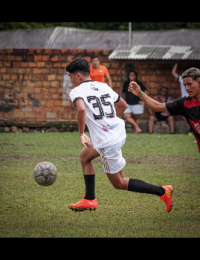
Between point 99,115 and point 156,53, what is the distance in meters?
11.2

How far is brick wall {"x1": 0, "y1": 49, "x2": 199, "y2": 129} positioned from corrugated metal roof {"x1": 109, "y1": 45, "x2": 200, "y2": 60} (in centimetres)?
53

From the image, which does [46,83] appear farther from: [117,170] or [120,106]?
[117,170]

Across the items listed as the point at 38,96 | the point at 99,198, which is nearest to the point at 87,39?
the point at 38,96

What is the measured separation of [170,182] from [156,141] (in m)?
5.73

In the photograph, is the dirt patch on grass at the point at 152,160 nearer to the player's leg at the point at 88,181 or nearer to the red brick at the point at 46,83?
the player's leg at the point at 88,181

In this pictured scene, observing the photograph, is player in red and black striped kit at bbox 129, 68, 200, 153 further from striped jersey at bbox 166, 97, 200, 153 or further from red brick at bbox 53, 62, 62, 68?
red brick at bbox 53, 62, 62, 68

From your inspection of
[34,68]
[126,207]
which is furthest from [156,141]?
[126,207]

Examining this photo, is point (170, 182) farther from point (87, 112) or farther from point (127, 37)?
point (127, 37)

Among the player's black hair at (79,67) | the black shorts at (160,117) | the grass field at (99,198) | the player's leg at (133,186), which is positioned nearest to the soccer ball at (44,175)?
the grass field at (99,198)

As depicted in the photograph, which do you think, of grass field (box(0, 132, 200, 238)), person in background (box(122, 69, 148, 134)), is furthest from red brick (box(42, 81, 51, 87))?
grass field (box(0, 132, 200, 238))

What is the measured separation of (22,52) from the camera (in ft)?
57.0

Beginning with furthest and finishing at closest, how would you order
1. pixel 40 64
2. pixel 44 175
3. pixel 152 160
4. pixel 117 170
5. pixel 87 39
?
pixel 87 39 < pixel 40 64 < pixel 152 160 < pixel 44 175 < pixel 117 170

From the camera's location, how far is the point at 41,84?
17422 millimetres

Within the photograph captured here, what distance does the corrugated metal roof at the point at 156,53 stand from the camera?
16.4 m
